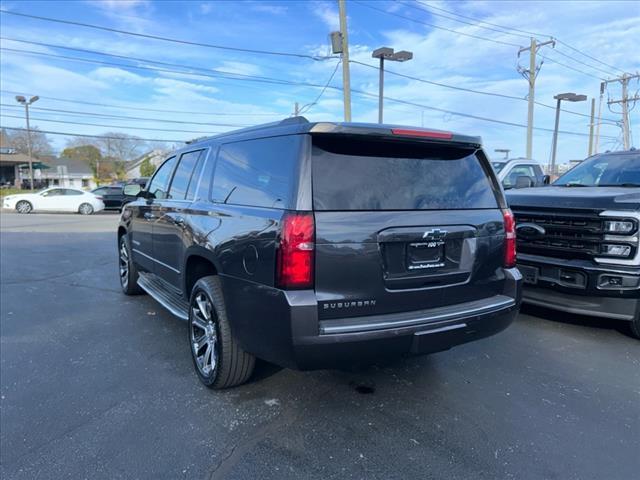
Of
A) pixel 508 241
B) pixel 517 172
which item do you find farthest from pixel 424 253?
pixel 517 172

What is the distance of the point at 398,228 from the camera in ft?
9.10

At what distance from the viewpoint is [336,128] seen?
8.95 ft

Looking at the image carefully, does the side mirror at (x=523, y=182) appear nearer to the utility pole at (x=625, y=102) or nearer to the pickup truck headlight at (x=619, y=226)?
the pickup truck headlight at (x=619, y=226)

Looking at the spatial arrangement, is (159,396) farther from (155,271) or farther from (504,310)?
(504,310)

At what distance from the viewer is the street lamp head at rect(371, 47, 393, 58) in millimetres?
14062

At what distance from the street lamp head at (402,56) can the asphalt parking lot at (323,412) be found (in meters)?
11.5

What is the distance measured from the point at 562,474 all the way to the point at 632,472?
15.7 inches

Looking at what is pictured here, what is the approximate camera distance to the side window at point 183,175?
429cm

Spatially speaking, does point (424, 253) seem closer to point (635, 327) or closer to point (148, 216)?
point (635, 327)

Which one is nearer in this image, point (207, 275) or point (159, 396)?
point (159, 396)

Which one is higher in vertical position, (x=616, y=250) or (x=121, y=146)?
(x=121, y=146)

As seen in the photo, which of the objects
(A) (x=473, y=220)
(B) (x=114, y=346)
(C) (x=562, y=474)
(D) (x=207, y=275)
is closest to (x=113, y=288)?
(B) (x=114, y=346)

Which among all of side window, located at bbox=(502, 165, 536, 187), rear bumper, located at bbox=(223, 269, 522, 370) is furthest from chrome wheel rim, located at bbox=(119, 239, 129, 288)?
side window, located at bbox=(502, 165, 536, 187)

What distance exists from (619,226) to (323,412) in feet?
10.9
